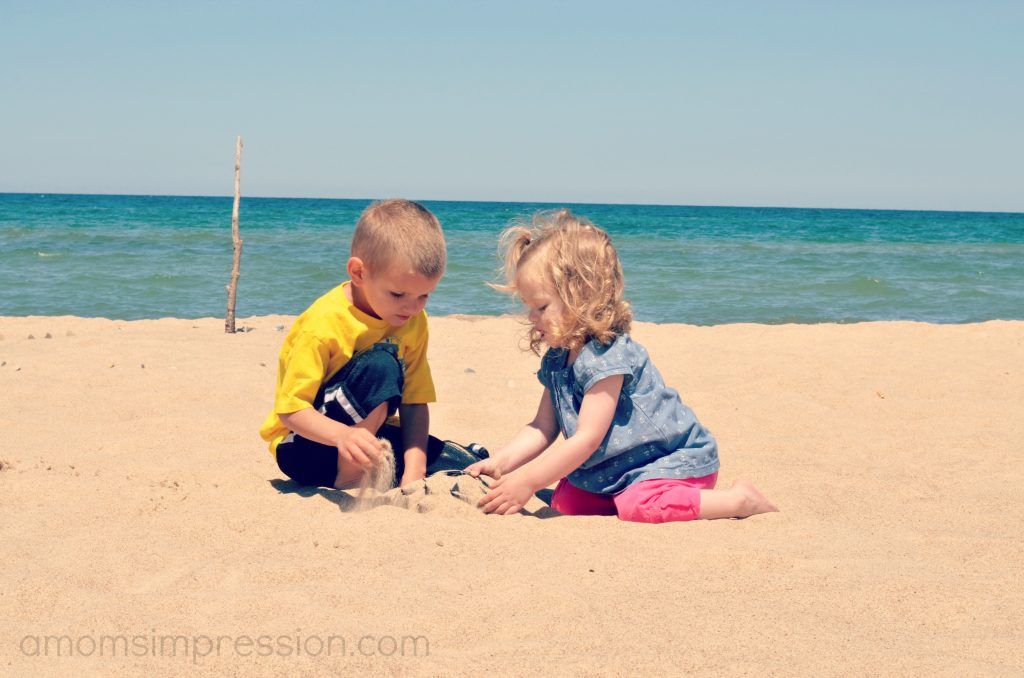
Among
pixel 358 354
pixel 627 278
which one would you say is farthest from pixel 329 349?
pixel 627 278

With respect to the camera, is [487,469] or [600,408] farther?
[487,469]

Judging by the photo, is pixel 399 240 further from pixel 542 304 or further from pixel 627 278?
pixel 627 278

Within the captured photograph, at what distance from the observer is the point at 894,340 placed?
675 cm

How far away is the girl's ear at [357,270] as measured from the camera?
10.4 ft

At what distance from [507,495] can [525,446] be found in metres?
0.40

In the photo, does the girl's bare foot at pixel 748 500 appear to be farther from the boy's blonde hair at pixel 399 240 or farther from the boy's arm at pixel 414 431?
the boy's blonde hair at pixel 399 240

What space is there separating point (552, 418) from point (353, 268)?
985 mm

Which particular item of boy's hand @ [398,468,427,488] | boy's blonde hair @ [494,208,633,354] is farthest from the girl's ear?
boy's hand @ [398,468,427,488]

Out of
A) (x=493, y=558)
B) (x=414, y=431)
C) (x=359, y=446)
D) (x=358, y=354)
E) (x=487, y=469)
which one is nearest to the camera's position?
(x=493, y=558)

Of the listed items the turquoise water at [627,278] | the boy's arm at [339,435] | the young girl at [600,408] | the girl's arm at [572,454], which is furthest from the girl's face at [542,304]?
the turquoise water at [627,278]

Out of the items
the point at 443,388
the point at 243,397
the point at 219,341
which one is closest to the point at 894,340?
the point at 443,388

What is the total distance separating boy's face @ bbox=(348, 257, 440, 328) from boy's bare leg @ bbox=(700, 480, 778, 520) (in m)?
1.24

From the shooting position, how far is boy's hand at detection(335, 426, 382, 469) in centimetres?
300

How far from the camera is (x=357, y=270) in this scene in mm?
3211
